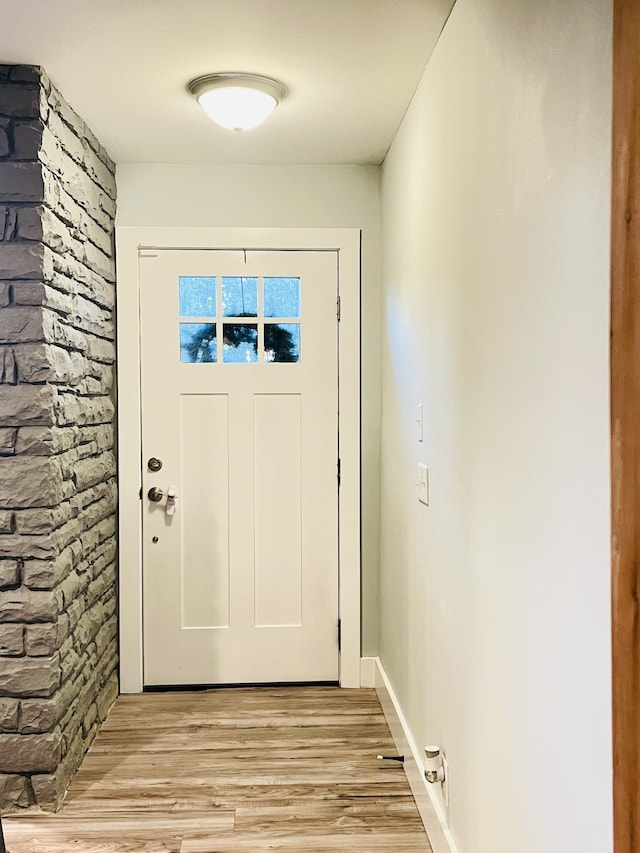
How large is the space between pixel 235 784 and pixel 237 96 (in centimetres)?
231

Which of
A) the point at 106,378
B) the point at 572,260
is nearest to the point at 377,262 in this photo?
the point at 106,378

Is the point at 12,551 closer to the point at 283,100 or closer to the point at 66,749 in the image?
the point at 66,749

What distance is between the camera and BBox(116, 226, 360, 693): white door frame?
131 inches

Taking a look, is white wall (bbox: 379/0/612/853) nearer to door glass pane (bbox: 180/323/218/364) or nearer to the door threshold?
the door threshold

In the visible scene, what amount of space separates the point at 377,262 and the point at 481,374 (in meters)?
1.83

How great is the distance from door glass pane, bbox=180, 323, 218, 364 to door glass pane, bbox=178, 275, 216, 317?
54 millimetres

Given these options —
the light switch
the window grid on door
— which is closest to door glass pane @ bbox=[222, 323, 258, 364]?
the window grid on door

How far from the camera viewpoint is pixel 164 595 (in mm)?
3379

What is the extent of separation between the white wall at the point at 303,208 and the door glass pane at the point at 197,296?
0.83ft

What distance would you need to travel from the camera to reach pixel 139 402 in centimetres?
335

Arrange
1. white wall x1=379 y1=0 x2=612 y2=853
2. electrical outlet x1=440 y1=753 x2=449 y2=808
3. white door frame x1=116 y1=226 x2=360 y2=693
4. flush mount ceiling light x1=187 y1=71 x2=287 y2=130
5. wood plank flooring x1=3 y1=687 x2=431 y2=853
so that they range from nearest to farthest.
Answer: white wall x1=379 y1=0 x2=612 y2=853, electrical outlet x1=440 y1=753 x2=449 y2=808, wood plank flooring x1=3 y1=687 x2=431 y2=853, flush mount ceiling light x1=187 y1=71 x2=287 y2=130, white door frame x1=116 y1=226 x2=360 y2=693

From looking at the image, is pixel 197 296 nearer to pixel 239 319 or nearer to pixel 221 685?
pixel 239 319

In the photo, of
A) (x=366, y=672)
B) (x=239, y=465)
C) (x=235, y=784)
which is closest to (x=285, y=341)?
(x=239, y=465)

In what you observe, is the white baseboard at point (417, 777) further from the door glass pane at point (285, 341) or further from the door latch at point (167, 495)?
the door glass pane at point (285, 341)
